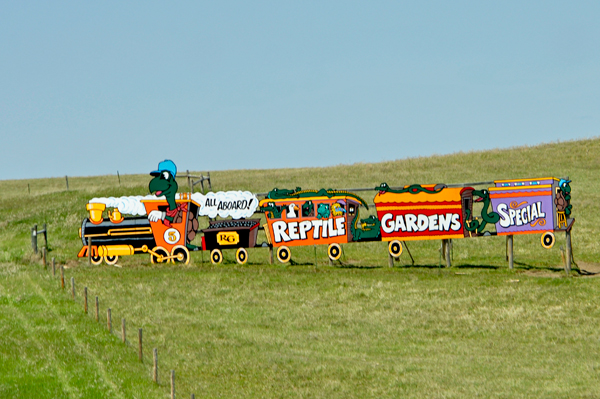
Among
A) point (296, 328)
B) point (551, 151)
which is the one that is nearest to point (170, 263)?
point (296, 328)

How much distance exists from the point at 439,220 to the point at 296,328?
11.5 metres

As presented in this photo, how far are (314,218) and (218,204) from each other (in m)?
4.70

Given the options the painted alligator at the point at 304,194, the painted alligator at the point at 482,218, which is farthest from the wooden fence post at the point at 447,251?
the painted alligator at the point at 304,194

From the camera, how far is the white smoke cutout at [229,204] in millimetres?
38375

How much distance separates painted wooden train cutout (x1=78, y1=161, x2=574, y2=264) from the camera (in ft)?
121

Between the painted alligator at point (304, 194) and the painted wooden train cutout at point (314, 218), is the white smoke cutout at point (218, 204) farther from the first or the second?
the painted alligator at point (304, 194)

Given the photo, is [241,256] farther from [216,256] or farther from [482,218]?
[482,218]

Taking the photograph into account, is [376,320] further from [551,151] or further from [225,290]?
[551,151]

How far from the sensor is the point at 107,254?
3881 centimetres

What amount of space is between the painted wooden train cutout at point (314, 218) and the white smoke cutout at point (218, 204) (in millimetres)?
48

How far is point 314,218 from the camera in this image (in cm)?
3806

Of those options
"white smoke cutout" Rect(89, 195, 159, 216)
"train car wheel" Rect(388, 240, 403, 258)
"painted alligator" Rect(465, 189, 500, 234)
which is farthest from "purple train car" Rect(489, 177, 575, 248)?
"white smoke cutout" Rect(89, 195, 159, 216)

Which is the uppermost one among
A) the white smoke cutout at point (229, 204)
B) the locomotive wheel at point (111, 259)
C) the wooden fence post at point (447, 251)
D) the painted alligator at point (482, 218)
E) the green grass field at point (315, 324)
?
the white smoke cutout at point (229, 204)

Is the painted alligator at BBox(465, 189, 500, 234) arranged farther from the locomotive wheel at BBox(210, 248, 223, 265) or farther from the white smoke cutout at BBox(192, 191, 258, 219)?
the locomotive wheel at BBox(210, 248, 223, 265)
